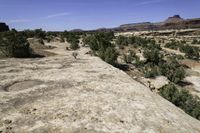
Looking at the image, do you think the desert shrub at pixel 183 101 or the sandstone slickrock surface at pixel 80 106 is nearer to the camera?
the sandstone slickrock surface at pixel 80 106

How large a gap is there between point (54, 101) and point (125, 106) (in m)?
2.46

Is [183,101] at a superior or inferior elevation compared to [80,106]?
inferior

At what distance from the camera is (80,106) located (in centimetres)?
870

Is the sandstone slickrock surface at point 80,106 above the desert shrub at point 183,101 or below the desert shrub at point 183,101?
above

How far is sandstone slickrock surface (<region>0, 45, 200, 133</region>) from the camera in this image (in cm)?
739

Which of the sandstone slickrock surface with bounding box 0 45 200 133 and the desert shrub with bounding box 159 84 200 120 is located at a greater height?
the sandstone slickrock surface with bounding box 0 45 200 133

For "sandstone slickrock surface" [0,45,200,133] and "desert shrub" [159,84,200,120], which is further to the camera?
"desert shrub" [159,84,200,120]

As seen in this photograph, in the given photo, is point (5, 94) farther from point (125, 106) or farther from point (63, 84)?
point (125, 106)

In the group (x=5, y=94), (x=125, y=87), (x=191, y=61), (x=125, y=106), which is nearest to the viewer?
(x=125, y=106)

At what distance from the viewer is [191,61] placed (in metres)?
30.8

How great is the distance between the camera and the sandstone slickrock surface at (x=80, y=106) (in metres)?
7.39

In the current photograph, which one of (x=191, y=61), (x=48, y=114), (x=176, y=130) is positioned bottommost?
(x=191, y=61)

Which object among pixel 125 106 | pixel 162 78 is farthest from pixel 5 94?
pixel 162 78

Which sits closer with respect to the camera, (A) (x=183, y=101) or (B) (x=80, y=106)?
(B) (x=80, y=106)
